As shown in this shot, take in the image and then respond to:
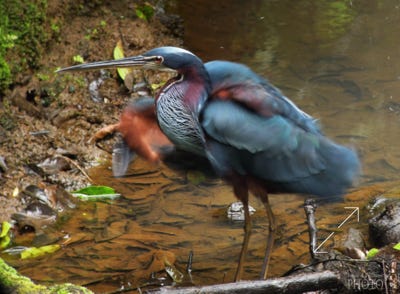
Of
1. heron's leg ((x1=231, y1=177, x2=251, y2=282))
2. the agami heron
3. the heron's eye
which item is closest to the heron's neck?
the agami heron

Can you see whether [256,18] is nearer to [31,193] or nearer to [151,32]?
[151,32]

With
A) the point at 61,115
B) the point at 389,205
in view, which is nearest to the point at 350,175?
the point at 389,205

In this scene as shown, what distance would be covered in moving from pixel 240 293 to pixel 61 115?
397cm

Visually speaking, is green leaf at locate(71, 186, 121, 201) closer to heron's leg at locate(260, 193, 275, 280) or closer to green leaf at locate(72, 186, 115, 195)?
green leaf at locate(72, 186, 115, 195)

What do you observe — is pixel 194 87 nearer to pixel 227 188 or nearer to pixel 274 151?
pixel 274 151

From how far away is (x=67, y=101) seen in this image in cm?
748

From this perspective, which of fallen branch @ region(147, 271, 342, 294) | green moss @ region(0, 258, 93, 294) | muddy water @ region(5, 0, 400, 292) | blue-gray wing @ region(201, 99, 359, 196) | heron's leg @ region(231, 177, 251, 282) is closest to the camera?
green moss @ region(0, 258, 93, 294)

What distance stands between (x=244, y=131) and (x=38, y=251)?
1.68 meters

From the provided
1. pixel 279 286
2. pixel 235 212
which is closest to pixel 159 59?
pixel 235 212

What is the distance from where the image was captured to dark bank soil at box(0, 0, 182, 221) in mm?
6633

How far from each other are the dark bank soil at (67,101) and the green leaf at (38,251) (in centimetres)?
47

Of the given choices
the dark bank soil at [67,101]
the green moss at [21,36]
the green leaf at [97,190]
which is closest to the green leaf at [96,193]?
the green leaf at [97,190]

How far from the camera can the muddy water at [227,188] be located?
5574mm

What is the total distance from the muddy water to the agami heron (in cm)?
55
